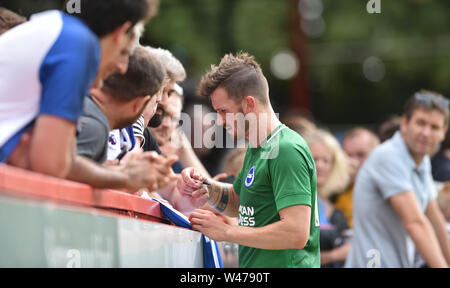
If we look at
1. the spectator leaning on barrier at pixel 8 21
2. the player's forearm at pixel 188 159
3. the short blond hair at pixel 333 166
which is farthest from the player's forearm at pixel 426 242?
the spectator leaning on barrier at pixel 8 21

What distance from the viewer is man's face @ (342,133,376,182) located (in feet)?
26.1

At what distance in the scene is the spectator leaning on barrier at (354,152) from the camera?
24.7 ft

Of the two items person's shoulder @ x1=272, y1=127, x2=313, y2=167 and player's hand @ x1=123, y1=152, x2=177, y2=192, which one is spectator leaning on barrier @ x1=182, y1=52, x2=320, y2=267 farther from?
player's hand @ x1=123, y1=152, x2=177, y2=192

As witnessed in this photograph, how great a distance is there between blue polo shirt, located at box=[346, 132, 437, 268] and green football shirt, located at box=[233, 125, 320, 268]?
202 cm

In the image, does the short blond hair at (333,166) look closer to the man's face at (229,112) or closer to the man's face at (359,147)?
the man's face at (359,147)

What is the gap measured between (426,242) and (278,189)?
91.2 inches

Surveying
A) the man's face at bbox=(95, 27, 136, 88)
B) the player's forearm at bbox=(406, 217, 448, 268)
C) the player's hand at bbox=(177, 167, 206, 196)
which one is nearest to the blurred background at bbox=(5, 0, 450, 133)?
the player's forearm at bbox=(406, 217, 448, 268)

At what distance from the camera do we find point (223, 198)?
13.2 feet

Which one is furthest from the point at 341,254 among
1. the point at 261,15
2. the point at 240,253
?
the point at 261,15

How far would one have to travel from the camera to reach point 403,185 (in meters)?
5.44

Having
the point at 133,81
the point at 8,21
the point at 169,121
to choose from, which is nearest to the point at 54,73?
the point at 133,81
